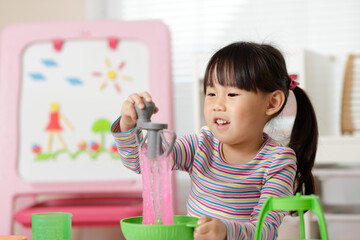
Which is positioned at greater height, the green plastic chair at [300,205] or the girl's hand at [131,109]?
the girl's hand at [131,109]

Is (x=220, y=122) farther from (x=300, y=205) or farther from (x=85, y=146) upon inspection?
(x=85, y=146)

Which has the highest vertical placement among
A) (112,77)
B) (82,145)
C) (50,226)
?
(112,77)

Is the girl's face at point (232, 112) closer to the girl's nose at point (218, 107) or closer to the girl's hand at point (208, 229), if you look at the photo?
the girl's nose at point (218, 107)

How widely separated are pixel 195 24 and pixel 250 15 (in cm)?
24

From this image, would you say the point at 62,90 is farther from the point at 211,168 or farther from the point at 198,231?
the point at 198,231

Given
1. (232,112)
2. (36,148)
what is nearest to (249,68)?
(232,112)

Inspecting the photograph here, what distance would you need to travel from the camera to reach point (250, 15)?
7.37 ft

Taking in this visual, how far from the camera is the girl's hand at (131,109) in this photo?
75cm

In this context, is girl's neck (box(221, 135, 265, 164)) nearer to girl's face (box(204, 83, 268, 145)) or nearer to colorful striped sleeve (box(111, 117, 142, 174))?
girl's face (box(204, 83, 268, 145))


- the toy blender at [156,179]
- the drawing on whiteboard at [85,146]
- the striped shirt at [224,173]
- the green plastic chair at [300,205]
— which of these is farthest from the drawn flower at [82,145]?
the green plastic chair at [300,205]

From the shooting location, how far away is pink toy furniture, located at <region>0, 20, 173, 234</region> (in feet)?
5.70

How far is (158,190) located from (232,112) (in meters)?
0.23

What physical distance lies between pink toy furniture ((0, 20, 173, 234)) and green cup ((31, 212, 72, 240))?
0.99 meters

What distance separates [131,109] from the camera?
0.77 metres
